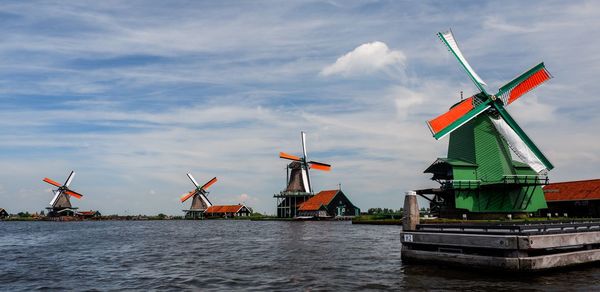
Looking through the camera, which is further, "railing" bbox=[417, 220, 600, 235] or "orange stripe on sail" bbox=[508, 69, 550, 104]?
"orange stripe on sail" bbox=[508, 69, 550, 104]

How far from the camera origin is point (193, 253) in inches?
1200

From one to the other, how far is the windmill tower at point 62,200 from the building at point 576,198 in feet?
401

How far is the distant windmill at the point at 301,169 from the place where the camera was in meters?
103

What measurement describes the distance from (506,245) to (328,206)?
77505 millimetres

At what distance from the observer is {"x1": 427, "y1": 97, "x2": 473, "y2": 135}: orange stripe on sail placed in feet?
152

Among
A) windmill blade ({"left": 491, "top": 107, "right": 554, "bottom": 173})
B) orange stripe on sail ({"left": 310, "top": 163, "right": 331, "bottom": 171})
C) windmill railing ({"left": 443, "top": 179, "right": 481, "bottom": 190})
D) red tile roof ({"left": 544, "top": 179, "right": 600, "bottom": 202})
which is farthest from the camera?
orange stripe on sail ({"left": 310, "top": 163, "right": 331, "bottom": 171})

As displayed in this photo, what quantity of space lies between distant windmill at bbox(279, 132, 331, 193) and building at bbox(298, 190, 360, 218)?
513 cm

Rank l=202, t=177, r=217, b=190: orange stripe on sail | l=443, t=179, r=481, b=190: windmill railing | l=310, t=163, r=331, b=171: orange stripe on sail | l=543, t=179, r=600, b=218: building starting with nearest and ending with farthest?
1. l=443, t=179, r=481, b=190: windmill railing
2. l=543, t=179, r=600, b=218: building
3. l=310, t=163, r=331, b=171: orange stripe on sail
4. l=202, t=177, r=217, b=190: orange stripe on sail

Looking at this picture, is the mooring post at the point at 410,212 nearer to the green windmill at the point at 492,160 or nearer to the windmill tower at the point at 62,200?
the green windmill at the point at 492,160

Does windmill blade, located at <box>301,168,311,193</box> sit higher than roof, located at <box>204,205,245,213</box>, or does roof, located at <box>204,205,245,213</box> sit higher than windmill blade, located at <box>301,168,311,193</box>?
windmill blade, located at <box>301,168,311,193</box>

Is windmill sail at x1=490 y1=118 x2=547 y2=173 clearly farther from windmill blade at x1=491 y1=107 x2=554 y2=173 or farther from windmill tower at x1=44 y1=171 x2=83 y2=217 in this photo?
windmill tower at x1=44 y1=171 x2=83 y2=217

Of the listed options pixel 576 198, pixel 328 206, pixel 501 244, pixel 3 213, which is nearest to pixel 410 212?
pixel 501 244

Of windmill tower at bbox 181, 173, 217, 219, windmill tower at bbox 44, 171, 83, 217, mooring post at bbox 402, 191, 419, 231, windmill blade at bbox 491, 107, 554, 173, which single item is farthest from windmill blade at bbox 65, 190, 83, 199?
mooring post at bbox 402, 191, 419, 231

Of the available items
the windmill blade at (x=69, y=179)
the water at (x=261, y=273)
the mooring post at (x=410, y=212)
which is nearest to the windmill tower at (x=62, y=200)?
the windmill blade at (x=69, y=179)
